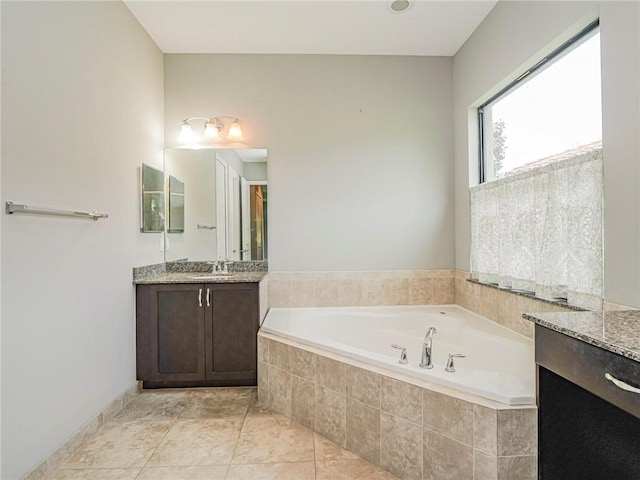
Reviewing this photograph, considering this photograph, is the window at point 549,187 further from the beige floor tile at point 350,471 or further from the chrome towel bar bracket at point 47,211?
the chrome towel bar bracket at point 47,211

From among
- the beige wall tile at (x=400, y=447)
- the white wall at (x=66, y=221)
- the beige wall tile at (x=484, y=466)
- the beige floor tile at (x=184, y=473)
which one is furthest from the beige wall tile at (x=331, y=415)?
the white wall at (x=66, y=221)

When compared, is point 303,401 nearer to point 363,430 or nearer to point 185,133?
point 363,430

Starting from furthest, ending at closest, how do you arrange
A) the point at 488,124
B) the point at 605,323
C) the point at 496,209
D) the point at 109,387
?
1. the point at 488,124
2. the point at 496,209
3. the point at 109,387
4. the point at 605,323

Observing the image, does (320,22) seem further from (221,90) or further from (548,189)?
(548,189)

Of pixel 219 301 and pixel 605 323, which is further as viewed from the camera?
pixel 219 301

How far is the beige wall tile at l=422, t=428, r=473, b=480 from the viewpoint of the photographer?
4.83 feet

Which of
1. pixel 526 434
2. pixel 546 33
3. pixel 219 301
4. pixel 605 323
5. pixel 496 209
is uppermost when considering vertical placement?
pixel 546 33

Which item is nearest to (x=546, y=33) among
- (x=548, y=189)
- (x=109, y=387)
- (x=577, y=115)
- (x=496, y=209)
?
(x=577, y=115)

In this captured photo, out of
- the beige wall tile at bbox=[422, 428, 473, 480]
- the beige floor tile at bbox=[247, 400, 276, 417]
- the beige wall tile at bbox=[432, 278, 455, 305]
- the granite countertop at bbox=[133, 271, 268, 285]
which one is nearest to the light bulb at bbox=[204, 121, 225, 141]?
the granite countertop at bbox=[133, 271, 268, 285]

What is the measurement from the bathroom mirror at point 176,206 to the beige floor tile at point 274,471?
1.98 m

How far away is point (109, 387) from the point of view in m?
2.24

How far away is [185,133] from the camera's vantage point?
306cm

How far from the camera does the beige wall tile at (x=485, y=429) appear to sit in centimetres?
140

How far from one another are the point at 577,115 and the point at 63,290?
2746 millimetres
